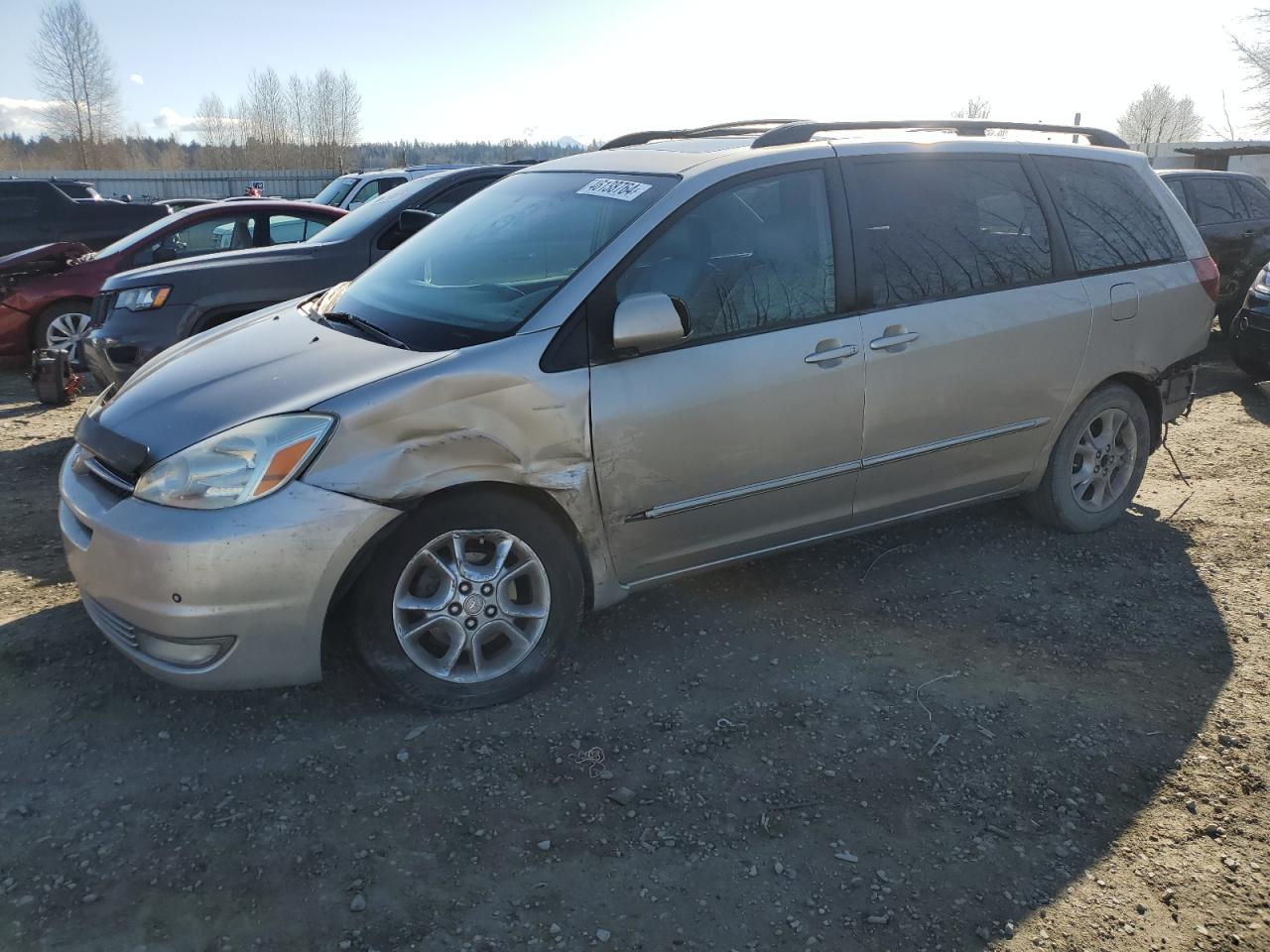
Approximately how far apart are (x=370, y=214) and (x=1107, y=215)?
202 inches

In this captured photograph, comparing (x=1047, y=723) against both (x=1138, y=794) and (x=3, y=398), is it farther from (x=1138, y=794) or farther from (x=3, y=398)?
(x=3, y=398)

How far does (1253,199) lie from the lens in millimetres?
11148

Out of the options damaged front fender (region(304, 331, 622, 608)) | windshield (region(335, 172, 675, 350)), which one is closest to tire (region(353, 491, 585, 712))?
damaged front fender (region(304, 331, 622, 608))

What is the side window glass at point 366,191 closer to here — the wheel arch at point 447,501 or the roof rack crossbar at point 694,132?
the roof rack crossbar at point 694,132

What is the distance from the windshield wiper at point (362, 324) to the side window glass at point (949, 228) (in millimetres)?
1900

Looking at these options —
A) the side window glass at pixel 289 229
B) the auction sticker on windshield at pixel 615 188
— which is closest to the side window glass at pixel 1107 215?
the auction sticker on windshield at pixel 615 188

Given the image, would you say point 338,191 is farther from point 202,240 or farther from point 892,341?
point 892,341

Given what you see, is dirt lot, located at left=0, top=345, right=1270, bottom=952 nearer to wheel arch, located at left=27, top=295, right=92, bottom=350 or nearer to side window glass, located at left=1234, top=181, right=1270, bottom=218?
wheel arch, located at left=27, top=295, right=92, bottom=350

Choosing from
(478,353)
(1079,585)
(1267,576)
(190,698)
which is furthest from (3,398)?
(1267,576)

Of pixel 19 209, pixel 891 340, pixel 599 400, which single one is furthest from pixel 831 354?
pixel 19 209

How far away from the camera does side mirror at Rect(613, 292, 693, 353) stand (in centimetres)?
340

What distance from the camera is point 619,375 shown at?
3.49 meters

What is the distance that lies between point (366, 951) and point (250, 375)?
6.47 feet

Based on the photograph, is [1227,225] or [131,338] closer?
[131,338]
